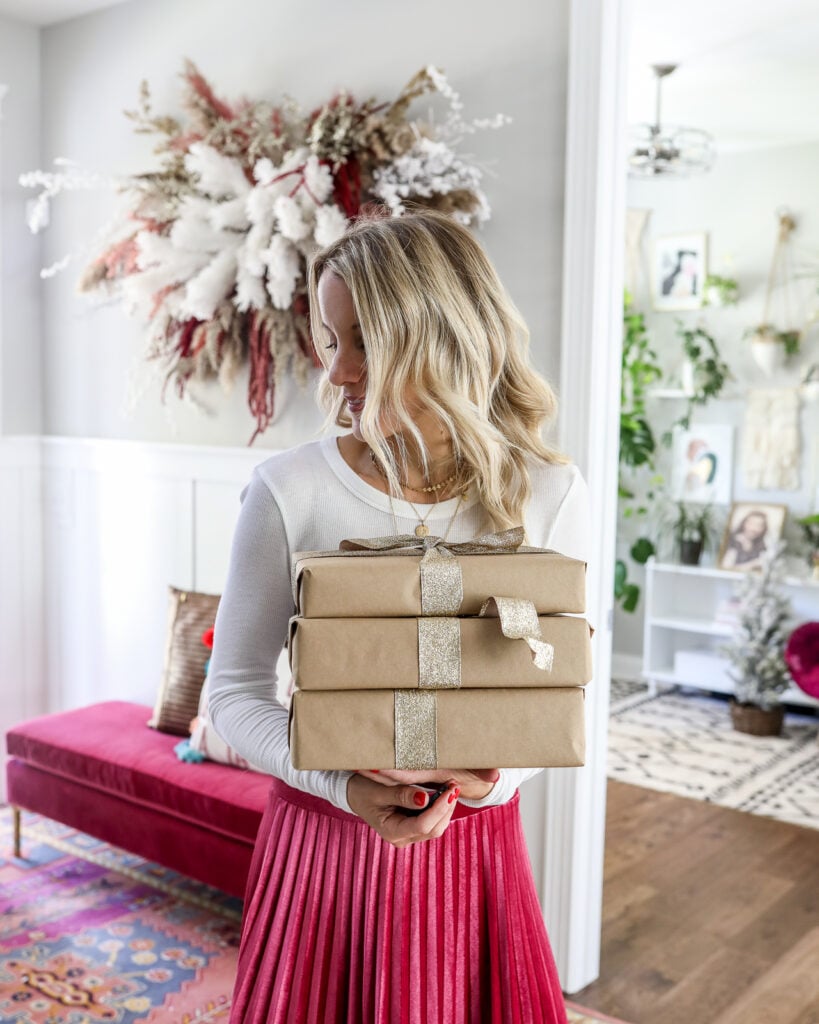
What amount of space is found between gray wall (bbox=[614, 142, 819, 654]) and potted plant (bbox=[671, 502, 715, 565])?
0.17 meters

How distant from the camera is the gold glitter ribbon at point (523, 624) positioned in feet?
3.27

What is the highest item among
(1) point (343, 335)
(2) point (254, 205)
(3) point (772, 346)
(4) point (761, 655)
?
(2) point (254, 205)

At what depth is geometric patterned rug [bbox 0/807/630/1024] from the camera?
254 cm

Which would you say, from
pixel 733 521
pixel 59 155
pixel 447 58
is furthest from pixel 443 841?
pixel 733 521

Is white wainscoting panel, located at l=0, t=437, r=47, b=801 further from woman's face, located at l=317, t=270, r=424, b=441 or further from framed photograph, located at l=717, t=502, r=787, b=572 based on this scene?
framed photograph, located at l=717, t=502, r=787, b=572

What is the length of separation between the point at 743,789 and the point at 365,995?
328cm

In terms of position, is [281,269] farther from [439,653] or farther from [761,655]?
[761,655]

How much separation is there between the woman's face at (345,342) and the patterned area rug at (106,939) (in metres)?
1.82

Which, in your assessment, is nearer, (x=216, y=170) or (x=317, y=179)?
(x=317, y=179)

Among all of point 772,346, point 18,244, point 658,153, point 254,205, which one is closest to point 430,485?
point 254,205

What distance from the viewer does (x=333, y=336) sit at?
1.26 meters

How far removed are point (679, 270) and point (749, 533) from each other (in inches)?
56.4

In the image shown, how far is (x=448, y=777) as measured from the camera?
1087 mm

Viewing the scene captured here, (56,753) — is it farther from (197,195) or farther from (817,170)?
(817,170)
